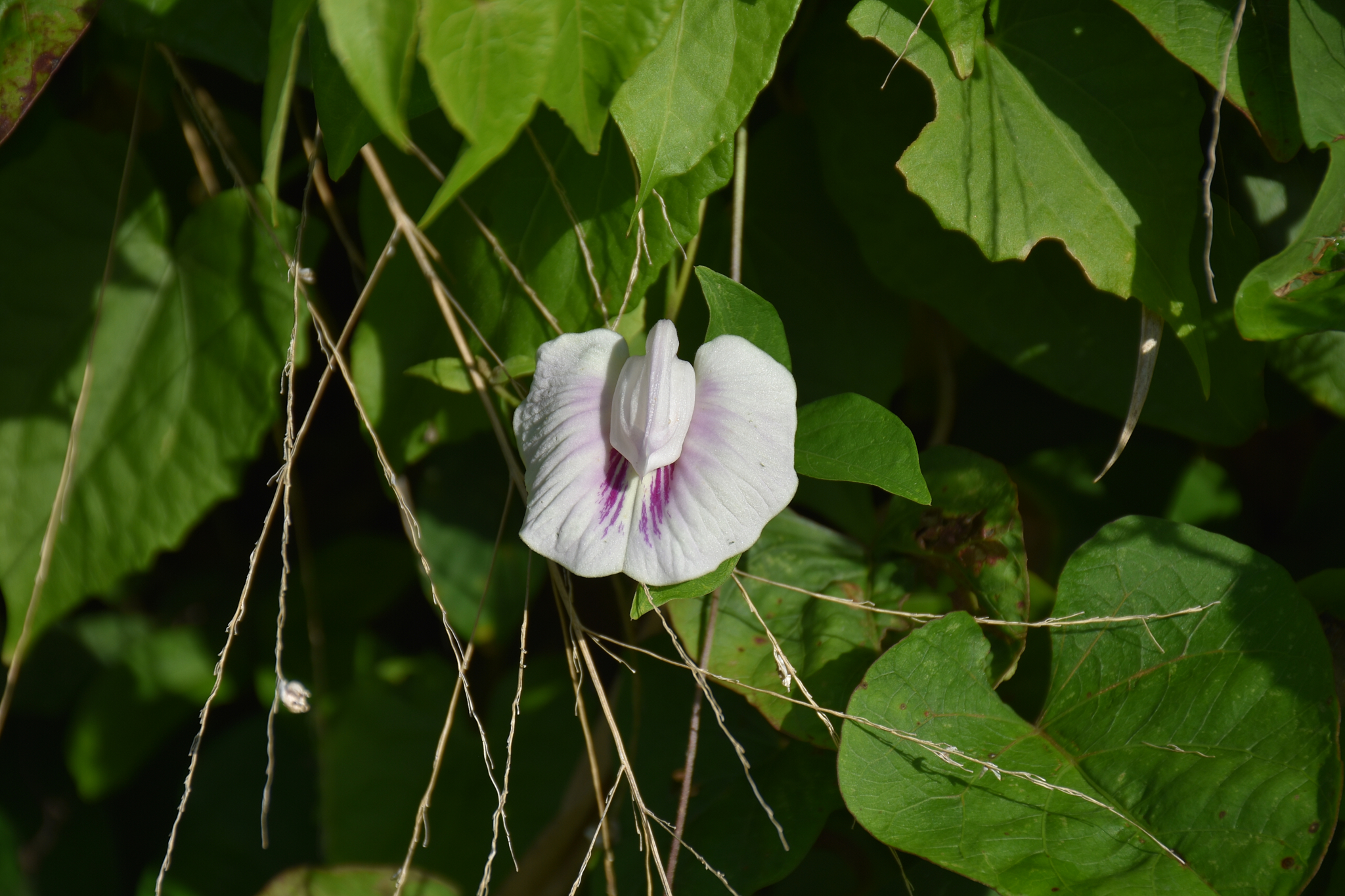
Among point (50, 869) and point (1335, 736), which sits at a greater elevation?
point (1335, 736)

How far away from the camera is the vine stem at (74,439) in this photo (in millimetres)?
707

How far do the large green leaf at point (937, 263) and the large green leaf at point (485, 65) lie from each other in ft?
1.07

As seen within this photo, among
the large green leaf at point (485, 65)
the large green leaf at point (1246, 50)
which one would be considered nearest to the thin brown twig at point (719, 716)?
the large green leaf at point (485, 65)

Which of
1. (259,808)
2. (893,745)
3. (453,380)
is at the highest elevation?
(453,380)

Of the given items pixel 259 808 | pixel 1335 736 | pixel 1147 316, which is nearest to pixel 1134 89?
pixel 1147 316

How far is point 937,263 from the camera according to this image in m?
0.67

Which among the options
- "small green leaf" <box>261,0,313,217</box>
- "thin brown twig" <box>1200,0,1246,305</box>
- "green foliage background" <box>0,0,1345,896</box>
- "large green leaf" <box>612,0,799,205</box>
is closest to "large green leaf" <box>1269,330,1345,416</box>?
"green foliage background" <box>0,0,1345,896</box>

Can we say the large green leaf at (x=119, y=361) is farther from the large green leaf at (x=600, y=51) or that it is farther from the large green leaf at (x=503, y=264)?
the large green leaf at (x=600, y=51)

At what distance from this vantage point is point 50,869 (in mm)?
1093

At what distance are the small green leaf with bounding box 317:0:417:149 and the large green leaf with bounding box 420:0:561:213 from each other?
0.02 metres

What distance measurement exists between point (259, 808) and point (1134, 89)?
1.05 m

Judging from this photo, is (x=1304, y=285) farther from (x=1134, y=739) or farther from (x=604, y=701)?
(x=604, y=701)

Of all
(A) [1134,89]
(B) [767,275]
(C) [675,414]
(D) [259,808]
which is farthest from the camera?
(D) [259,808]

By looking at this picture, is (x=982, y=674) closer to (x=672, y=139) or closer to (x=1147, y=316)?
(x=1147, y=316)
